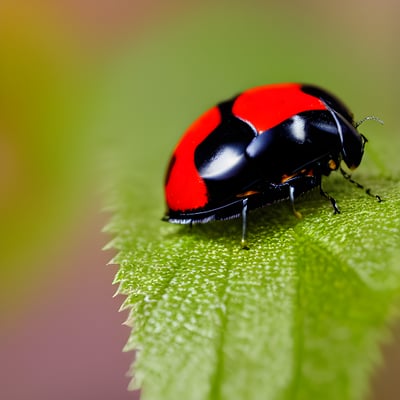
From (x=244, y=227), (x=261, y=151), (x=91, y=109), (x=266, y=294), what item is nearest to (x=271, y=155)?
(x=261, y=151)

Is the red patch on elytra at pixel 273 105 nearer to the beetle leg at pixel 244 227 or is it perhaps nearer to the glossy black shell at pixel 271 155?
the glossy black shell at pixel 271 155

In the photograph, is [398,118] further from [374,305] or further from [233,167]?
[374,305]

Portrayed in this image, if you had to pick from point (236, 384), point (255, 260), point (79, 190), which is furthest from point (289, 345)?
point (79, 190)

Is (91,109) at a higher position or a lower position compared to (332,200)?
higher

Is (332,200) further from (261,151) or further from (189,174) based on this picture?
(189,174)

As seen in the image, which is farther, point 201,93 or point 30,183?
point 201,93

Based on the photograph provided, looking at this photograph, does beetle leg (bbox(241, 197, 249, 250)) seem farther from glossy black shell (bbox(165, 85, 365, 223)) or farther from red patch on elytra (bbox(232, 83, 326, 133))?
red patch on elytra (bbox(232, 83, 326, 133))

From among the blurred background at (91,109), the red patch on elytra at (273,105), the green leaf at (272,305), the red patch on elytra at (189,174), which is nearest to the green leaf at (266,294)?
the green leaf at (272,305)
